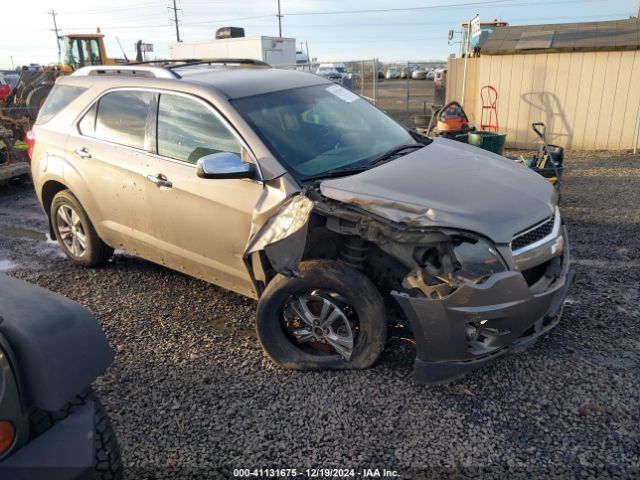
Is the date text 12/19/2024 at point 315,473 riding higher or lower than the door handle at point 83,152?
lower

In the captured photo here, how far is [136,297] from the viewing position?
450 cm

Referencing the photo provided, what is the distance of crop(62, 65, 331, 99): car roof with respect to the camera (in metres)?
3.72

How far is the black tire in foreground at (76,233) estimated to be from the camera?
4.77 metres

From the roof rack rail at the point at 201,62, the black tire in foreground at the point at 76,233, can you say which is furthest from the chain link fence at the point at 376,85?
the black tire in foreground at the point at 76,233

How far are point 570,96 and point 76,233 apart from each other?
979cm

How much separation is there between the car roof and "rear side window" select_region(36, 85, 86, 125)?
0.16 metres

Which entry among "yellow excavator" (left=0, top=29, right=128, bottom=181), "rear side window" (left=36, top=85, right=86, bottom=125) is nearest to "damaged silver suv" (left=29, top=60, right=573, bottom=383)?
"rear side window" (left=36, top=85, right=86, bottom=125)

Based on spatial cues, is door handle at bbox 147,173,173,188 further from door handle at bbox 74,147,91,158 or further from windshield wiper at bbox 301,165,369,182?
windshield wiper at bbox 301,165,369,182

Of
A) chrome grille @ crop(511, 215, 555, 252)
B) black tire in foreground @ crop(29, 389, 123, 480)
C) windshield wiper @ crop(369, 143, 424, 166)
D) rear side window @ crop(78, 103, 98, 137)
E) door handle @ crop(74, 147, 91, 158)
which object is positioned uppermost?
rear side window @ crop(78, 103, 98, 137)

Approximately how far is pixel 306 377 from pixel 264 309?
52 cm

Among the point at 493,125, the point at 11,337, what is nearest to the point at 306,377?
the point at 11,337

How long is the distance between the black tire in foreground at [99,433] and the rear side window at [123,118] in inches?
97.4

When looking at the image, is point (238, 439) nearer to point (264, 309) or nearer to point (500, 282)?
point (264, 309)

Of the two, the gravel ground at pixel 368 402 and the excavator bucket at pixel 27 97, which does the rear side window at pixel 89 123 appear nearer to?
the gravel ground at pixel 368 402
